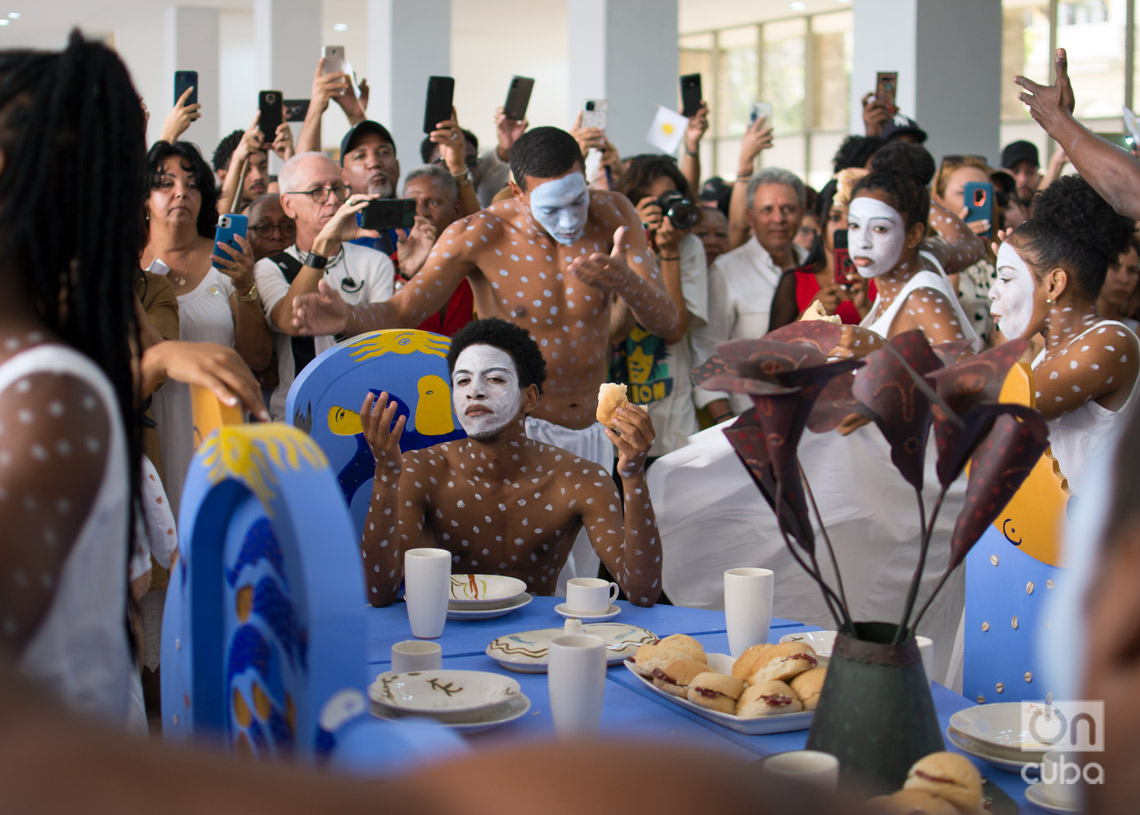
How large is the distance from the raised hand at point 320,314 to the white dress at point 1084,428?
164 cm

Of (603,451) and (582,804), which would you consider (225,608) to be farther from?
(603,451)

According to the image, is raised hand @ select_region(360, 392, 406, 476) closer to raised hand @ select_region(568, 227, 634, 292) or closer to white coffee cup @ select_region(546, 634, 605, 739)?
white coffee cup @ select_region(546, 634, 605, 739)

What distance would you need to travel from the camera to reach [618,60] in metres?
5.95

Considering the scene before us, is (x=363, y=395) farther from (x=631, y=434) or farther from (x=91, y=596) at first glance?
(x=91, y=596)

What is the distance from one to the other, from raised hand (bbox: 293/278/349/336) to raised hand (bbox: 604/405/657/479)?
3.05 ft

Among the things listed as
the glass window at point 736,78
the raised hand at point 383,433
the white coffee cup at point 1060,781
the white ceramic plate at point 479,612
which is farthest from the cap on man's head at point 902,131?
the glass window at point 736,78

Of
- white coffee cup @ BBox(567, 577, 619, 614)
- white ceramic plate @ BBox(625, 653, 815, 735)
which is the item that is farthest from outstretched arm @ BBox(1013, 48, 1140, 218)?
white ceramic plate @ BBox(625, 653, 815, 735)

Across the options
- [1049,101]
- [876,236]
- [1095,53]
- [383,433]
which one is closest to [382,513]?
[383,433]

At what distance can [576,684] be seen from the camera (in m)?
1.17

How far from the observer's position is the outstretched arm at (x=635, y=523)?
1.86 meters

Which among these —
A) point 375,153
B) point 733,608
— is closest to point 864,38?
point 375,153

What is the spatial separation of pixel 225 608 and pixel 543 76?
1550 centimetres

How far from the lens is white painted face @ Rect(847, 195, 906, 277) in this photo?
9.23 feet

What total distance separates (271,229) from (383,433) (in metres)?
1.87
